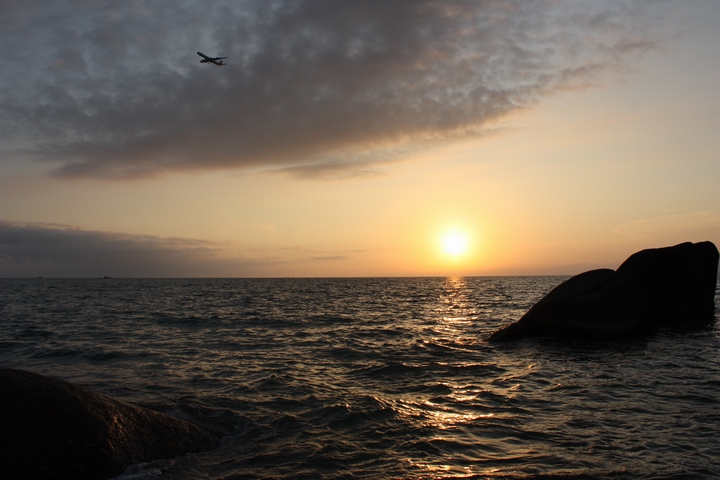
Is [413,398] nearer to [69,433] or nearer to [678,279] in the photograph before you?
[69,433]

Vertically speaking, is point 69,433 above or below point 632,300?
below

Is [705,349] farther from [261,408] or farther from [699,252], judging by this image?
[261,408]

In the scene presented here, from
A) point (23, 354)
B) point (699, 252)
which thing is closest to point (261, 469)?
point (23, 354)

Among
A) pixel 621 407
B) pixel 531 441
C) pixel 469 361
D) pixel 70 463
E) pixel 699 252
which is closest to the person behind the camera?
pixel 70 463

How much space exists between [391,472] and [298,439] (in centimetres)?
232

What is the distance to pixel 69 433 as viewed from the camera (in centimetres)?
671

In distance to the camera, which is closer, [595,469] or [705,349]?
[595,469]

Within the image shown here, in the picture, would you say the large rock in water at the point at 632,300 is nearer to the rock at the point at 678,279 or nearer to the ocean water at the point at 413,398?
the rock at the point at 678,279

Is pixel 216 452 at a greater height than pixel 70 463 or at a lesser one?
lesser

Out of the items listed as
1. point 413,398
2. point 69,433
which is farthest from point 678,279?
point 69,433

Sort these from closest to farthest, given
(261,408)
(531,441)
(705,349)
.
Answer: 1. (531,441)
2. (261,408)
3. (705,349)

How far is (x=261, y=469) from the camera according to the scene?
7.19m

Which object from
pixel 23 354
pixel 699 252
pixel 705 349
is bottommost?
pixel 23 354

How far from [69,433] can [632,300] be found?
20978mm
